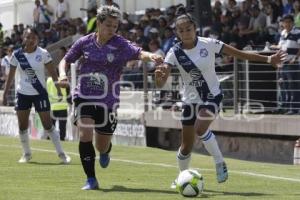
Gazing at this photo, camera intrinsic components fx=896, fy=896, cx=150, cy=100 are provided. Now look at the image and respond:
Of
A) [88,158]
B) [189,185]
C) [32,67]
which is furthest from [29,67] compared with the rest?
[189,185]

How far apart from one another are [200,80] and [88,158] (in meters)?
1.77

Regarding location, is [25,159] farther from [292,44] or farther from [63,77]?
[292,44]

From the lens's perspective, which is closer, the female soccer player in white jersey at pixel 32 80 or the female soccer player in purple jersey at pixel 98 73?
the female soccer player in purple jersey at pixel 98 73

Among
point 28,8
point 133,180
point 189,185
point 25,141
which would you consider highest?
point 28,8

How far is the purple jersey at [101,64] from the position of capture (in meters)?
11.6

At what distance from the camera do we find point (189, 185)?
10.6m

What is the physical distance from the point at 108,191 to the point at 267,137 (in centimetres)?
801

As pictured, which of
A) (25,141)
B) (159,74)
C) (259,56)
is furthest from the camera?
(25,141)

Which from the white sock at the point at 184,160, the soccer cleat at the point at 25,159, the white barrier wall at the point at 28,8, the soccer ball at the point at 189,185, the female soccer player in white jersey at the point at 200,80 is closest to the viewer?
the soccer ball at the point at 189,185

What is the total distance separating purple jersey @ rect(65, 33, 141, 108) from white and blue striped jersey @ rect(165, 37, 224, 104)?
55 centimetres

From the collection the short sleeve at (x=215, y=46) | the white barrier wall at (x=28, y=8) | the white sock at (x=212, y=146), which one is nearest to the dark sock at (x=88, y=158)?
the white sock at (x=212, y=146)

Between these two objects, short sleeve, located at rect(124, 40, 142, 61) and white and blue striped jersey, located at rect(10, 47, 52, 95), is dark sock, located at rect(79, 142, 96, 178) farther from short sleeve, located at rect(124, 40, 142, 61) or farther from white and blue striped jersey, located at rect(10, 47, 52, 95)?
white and blue striped jersey, located at rect(10, 47, 52, 95)

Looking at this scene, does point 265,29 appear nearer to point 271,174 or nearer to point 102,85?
point 271,174

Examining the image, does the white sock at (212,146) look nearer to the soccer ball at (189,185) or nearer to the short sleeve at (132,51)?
the soccer ball at (189,185)
